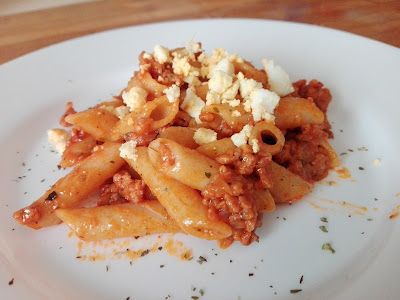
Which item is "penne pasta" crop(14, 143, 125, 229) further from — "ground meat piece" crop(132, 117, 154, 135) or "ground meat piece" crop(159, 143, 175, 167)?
"ground meat piece" crop(159, 143, 175, 167)

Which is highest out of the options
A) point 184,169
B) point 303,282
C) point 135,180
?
point 184,169

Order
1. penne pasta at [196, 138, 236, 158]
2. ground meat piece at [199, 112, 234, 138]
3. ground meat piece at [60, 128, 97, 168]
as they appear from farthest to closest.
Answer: ground meat piece at [60, 128, 97, 168]
ground meat piece at [199, 112, 234, 138]
penne pasta at [196, 138, 236, 158]

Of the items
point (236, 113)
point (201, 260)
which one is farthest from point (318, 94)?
point (201, 260)

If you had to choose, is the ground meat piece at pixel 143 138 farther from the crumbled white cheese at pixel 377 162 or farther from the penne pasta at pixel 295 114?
the crumbled white cheese at pixel 377 162

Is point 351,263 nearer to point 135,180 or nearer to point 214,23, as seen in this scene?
point 135,180

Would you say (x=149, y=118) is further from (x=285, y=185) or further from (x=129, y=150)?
(x=285, y=185)

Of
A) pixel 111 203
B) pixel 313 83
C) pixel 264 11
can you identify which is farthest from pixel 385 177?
pixel 264 11

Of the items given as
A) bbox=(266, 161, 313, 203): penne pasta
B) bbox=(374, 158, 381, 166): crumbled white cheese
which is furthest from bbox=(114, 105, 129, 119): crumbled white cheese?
bbox=(374, 158, 381, 166): crumbled white cheese
